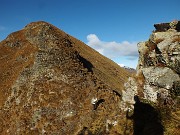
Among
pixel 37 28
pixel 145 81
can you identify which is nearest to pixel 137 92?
pixel 145 81

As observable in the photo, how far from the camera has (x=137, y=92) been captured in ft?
77.3

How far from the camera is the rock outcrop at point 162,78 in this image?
2048 centimetres

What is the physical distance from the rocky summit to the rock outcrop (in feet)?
71.3

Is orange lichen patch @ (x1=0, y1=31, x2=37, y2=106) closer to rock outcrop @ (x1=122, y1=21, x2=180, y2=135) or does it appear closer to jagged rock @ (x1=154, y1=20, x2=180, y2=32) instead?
jagged rock @ (x1=154, y1=20, x2=180, y2=32)

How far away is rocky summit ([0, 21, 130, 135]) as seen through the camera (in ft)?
173

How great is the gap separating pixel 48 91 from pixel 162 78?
4136 centimetres

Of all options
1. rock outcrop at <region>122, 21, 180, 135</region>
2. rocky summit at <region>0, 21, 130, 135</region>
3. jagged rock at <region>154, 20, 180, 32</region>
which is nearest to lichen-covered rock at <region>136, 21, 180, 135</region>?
rock outcrop at <region>122, 21, 180, 135</region>

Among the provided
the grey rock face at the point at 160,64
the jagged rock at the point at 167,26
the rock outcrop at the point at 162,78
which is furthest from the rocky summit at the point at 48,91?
the grey rock face at the point at 160,64

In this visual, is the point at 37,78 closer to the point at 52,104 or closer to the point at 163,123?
the point at 52,104

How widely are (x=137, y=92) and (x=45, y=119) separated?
33675mm

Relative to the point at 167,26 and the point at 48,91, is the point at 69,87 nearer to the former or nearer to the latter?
the point at 48,91

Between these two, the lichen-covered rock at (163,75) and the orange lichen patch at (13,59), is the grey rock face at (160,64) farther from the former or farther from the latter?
the orange lichen patch at (13,59)

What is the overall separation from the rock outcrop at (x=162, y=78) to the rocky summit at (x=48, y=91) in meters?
21.7

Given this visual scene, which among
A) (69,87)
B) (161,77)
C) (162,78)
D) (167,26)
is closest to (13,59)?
(69,87)
